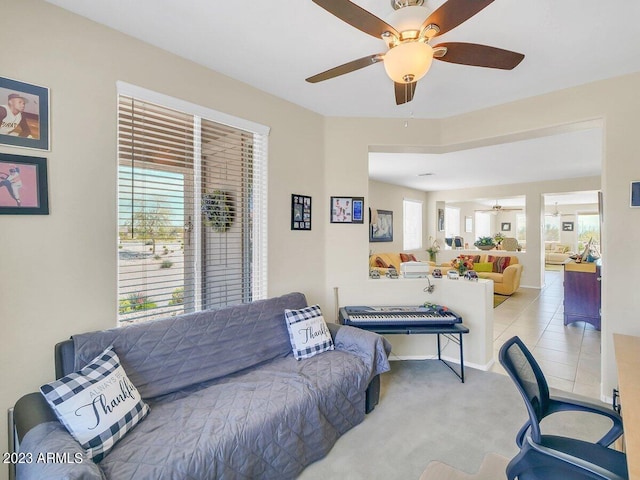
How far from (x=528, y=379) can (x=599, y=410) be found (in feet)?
0.98

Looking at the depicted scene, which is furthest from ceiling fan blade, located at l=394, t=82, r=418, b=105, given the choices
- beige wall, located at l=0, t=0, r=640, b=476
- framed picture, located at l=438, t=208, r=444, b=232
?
framed picture, located at l=438, t=208, r=444, b=232

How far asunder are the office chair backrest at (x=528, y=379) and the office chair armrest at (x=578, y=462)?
0.03m

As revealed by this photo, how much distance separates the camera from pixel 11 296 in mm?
1609

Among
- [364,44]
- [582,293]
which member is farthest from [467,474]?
[582,293]

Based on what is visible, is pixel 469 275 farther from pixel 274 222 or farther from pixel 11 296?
pixel 11 296

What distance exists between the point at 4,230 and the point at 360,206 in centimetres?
271

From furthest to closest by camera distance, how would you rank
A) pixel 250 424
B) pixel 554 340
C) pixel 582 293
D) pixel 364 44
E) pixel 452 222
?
pixel 452 222
pixel 582 293
pixel 554 340
pixel 364 44
pixel 250 424

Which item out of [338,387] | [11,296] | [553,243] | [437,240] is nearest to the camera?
[11,296]

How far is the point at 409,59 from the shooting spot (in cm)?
142

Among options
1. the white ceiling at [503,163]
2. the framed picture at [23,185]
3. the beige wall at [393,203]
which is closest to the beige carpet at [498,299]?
the beige wall at [393,203]

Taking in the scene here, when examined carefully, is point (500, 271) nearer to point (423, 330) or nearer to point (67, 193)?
point (423, 330)

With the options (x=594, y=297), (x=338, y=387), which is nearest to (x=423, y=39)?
(x=338, y=387)

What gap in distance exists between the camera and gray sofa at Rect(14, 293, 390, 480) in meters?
1.33

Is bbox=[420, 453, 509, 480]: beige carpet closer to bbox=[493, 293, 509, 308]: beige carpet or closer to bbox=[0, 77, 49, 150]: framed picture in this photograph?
bbox=[0, 77, 49, 150]: framed picture
